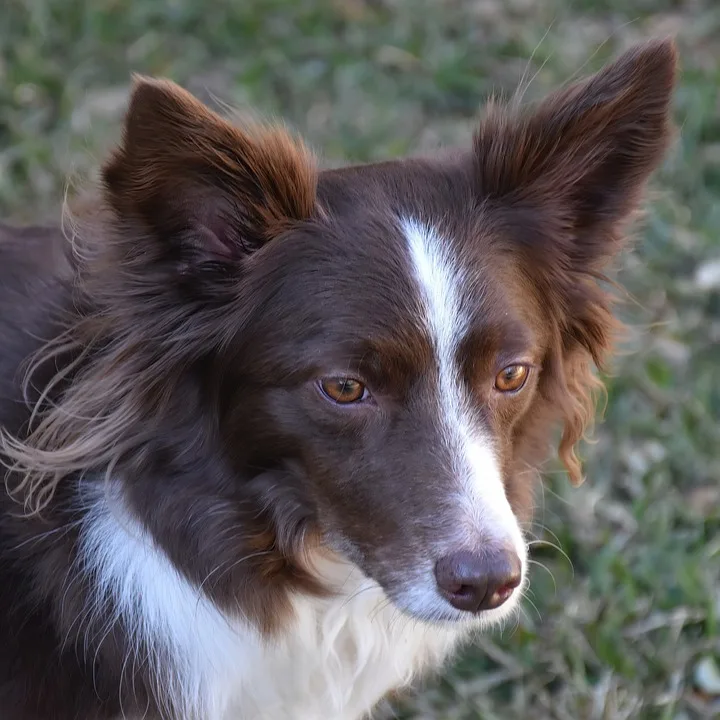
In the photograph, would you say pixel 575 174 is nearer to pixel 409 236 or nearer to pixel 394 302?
pixel 409 236

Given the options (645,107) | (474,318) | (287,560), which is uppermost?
(645,107)

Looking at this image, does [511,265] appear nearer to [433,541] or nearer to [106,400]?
[433,541]

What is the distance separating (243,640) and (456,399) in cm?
105

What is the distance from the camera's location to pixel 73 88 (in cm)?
640

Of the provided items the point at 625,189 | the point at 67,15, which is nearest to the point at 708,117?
the point at 625,189

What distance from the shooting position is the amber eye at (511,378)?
9.91 feet

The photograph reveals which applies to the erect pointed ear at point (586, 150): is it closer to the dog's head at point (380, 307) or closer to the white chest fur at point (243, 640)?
the dog's head at point (380, 307)

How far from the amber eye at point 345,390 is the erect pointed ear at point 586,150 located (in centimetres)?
72

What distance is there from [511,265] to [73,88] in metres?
4.11

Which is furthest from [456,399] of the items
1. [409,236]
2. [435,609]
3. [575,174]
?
[575,174]

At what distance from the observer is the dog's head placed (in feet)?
9.29

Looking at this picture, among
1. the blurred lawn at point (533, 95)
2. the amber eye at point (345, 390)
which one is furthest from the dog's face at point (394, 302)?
the blurred lawn at point (533, 95)

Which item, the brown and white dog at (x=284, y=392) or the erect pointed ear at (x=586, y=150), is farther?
the erect pointed ear at (x=586, y=150)

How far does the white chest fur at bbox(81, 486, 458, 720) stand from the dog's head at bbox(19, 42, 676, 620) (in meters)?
0.32
